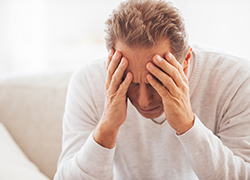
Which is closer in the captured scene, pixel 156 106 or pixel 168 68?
pixel 168 68

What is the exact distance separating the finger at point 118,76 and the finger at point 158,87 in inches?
3.4

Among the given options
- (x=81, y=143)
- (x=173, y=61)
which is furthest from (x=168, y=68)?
(x=81, y=143)

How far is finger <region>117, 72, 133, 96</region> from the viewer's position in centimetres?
98

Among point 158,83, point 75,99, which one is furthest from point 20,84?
point 158,83

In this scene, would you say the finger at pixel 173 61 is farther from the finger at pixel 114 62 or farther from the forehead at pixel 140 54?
the finger at pixel 114 62

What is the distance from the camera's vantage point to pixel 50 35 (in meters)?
4.03

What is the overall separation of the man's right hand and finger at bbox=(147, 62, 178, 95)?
0.25ft

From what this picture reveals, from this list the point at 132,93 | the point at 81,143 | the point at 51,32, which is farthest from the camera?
the point at 51,32

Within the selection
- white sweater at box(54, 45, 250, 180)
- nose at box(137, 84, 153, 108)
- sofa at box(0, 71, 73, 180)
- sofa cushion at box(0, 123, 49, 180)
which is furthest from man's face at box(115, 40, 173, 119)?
sofa at box(0, 71, 73, 180)

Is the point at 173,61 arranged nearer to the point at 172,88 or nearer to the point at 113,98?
the point at 172,88

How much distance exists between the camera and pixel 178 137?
3.45ft

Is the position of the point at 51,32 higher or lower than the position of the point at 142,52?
lower

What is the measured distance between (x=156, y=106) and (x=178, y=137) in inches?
5.3

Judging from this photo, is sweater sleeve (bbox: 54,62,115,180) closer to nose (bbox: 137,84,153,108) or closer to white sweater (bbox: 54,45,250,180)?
white sweater (bbox: 54,45,250,180)
